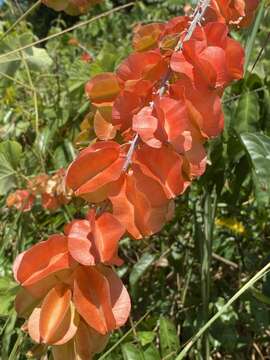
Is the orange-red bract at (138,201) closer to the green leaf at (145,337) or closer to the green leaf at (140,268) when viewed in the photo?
the green leaf at (145,337)

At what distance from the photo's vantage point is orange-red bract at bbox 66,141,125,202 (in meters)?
0.36

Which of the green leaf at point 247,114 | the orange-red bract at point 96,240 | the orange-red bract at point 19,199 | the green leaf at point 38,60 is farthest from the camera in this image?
the green leaf at point 38,60

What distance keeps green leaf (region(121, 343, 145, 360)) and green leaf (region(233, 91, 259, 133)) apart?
278mm

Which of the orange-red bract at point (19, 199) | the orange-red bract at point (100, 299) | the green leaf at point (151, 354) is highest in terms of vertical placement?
the orange-red bract at point (100, 299)

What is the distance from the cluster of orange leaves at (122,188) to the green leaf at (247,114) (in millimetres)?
362

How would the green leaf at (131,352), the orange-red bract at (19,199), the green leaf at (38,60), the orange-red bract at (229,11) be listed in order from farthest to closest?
the green leaf at (38,60)
the orange-red bract at (19,199)
the green leaf at (131,352)
the orange-red bract at (229,11)

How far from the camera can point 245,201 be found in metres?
0.94

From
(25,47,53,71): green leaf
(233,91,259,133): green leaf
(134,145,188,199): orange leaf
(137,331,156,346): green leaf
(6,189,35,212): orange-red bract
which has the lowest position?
(137,331,156,346): green leaf

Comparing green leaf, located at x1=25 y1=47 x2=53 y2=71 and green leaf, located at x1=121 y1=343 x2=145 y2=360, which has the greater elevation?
green leaf, located at x1=25 y1=47 x2=53 y2=71

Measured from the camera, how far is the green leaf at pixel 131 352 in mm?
632

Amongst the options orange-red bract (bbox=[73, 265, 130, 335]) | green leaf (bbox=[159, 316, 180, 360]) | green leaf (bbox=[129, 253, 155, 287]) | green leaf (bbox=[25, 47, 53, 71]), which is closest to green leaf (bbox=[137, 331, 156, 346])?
green leaf (bbox=[159, 316, 180, 360])

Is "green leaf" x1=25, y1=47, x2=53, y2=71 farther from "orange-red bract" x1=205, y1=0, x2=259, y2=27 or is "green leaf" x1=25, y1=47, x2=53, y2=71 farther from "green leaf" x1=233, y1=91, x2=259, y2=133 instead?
"orange-red bract" x1=205, y1=0, x2=259, y2=27

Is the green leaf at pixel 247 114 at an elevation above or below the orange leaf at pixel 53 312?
below

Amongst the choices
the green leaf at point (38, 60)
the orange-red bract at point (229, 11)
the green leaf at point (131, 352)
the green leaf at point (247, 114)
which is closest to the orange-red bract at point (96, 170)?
the orange-red bract at point (229, 11)
